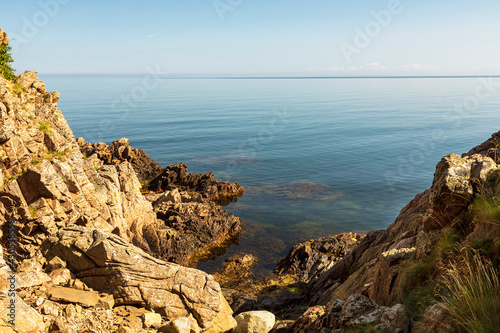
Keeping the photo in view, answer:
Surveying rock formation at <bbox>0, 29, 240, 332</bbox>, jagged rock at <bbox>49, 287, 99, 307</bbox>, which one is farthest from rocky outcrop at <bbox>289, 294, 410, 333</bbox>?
jagged rock at <bbox>49, 287, 99, 307</bbox>

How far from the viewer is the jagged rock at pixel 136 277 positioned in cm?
1402

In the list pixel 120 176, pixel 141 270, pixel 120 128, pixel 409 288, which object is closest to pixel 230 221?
pixel 120 176

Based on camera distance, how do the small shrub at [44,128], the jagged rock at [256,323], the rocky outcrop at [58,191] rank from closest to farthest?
the jagged rock at [256,323]
the rocky outcrop at [58,191]
the small shrub at [44,128]

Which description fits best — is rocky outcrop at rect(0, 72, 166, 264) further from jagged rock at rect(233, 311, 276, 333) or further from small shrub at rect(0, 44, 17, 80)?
jagged rock at rect(233, 311, 276, 333)

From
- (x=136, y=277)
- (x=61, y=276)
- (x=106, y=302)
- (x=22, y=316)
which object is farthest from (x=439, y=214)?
(x=61, y=276)

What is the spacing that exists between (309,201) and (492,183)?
3447 centimetres

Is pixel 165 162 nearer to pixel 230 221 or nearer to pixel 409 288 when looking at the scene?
pixel 230 221

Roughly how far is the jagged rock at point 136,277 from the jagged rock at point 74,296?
578 mm

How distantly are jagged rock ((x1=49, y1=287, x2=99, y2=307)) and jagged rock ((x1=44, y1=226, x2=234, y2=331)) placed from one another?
578mm

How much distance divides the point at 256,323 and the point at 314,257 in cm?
1436

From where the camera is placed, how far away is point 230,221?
35438 millimetres

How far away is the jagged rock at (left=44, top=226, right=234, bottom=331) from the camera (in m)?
14.0

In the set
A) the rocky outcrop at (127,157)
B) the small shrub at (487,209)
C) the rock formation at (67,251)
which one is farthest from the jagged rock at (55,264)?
the rocky outcrop at (127,157)

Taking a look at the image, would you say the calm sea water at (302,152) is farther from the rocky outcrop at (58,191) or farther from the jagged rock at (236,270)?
the rocky outcrop at (58,191)
